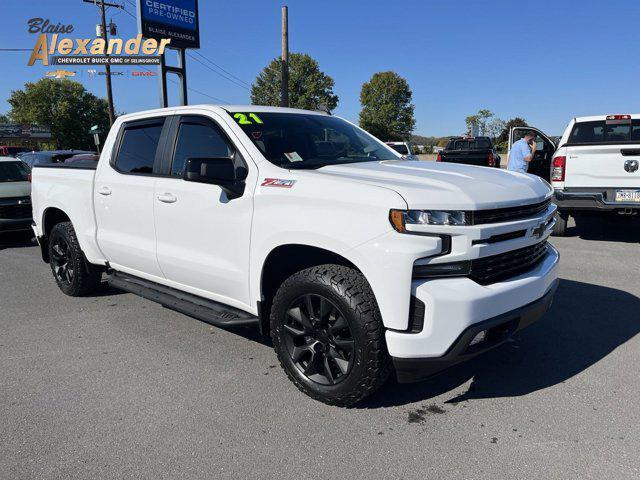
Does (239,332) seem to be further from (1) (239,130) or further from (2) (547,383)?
(2) (547,383)

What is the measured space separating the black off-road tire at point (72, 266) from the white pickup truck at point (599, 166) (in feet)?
21.6

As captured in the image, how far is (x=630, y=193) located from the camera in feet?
23.7

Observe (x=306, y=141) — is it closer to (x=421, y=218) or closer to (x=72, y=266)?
(x=421, y=218)

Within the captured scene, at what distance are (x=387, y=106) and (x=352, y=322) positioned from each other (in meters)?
77.4

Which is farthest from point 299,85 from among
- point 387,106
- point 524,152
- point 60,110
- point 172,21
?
point 524,152

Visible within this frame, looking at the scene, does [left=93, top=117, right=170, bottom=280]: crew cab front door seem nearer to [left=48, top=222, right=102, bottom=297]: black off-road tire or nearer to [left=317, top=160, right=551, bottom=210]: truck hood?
[left=48, top=222, right=102, bottom=297]: black off-road tire

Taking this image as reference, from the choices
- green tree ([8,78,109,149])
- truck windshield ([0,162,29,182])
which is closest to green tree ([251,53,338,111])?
green tree ([8,78,109,149])

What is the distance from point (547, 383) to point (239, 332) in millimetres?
2469

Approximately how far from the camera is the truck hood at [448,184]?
2.64m

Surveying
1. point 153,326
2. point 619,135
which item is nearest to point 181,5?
point 619,135

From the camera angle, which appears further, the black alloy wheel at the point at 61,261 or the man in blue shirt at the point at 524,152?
the man in blue shirt at the point at 524,152

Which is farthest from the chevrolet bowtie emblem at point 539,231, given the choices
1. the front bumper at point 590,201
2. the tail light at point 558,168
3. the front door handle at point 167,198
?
the tail light at point 558,168

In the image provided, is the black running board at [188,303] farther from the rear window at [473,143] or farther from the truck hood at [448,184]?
the rear window at [473,143]

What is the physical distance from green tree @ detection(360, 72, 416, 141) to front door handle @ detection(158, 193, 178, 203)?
7345 centimetres
